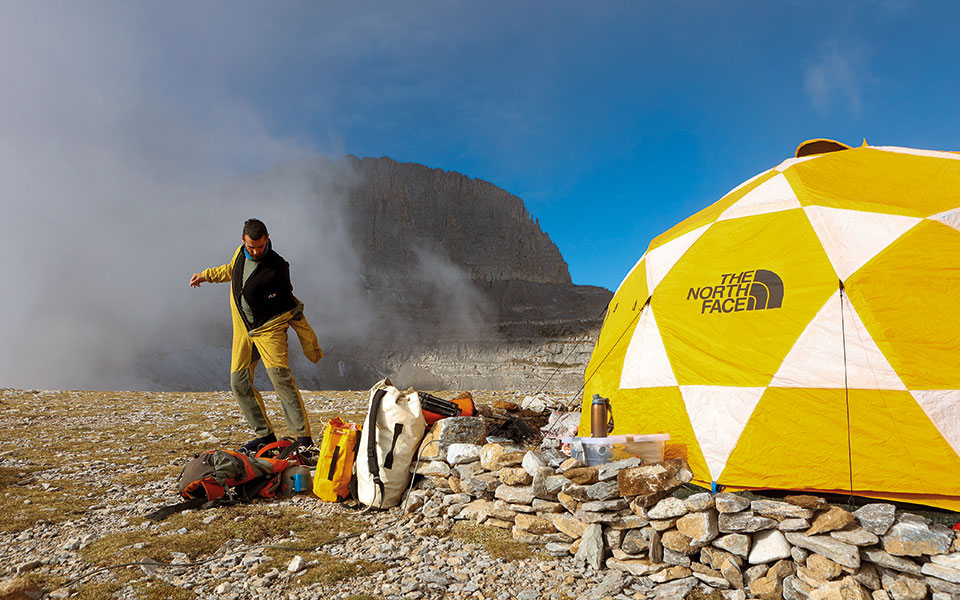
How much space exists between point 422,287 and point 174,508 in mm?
75520

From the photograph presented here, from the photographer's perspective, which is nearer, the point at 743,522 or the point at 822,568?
the point at 822,568

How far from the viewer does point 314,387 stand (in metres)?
55.0

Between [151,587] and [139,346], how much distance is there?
56430 mm

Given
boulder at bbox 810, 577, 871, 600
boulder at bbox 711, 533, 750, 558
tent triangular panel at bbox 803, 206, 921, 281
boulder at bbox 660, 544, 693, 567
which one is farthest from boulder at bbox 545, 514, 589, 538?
tent triangular panel at bbox 803, 206, 921, 281

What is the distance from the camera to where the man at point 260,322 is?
6777 millimetres

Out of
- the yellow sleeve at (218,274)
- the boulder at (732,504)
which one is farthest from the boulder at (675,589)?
the yellow sleeve at (218,274)


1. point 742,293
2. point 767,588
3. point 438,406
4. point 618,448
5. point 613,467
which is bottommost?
point 767,588

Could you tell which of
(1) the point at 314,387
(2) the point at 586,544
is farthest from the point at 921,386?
(1) the point at 314,387

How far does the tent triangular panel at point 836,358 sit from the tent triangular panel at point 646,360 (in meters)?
1.15

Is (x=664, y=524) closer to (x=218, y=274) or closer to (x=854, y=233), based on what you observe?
(x=854, y=233)

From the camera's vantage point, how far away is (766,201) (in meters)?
5.61

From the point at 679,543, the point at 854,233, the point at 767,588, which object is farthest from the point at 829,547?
the point at 854,233

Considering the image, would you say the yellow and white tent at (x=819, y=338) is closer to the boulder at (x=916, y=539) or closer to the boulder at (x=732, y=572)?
the boulder at (x=916, y=539)

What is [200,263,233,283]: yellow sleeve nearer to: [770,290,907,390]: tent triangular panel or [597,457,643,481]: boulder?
[597,457,643,481]: boulder
